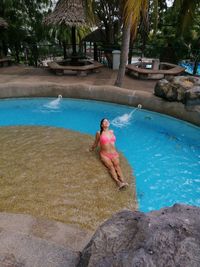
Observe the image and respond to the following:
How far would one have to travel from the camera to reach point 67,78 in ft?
41.4

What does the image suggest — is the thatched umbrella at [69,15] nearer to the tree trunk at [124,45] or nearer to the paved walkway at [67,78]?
the paved walkway at [67,78]

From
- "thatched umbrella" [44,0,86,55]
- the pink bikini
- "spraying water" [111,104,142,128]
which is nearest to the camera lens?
the pink bikini

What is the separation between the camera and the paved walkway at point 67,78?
38.6 feet

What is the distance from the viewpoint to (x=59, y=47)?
735 inches

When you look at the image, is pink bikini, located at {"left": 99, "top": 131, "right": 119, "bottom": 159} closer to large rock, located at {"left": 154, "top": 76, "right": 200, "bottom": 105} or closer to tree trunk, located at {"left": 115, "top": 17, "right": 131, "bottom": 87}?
large rock, located at {"left": 154, "top": 76, "right": 200, "bottom": 105}

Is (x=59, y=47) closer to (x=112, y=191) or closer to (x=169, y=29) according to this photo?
(x=169, y=29)

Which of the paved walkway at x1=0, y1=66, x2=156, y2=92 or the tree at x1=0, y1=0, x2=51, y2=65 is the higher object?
the tree at x1=0, y1=0, x2=51, y2=65

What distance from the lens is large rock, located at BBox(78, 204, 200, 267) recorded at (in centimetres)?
184

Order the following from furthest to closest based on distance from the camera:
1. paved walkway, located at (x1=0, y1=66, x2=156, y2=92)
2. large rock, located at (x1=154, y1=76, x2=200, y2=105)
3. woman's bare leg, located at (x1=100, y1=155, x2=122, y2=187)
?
paved walkway, located at (x1=0, y1=66, x2=156, y2=92) < large rock, located at (x1=154, y1=76, x2=200, y2=105) < woman's bare leg, located at (x1=100, y1=155, x2=122, y2=187)

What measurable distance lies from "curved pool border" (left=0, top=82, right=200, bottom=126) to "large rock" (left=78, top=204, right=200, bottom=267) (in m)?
6.83

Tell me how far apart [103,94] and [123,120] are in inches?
60.9

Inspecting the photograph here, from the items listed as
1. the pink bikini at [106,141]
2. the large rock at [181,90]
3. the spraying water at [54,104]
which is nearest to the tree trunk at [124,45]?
the large rock at [181,90]

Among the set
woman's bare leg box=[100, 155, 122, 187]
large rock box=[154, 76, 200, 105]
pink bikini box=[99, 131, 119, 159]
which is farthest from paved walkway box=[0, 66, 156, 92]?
woman's bare leg box=[100, 155, 122, 187]

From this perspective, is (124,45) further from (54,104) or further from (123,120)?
(54,104)
